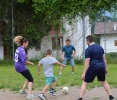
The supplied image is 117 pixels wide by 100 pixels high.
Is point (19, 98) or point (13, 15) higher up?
point (13, 15)

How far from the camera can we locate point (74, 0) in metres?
25.0

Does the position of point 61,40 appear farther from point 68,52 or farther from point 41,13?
point 68,52

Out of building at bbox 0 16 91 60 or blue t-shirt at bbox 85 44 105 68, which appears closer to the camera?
blue t-shirt at bbox 85 44 105 68

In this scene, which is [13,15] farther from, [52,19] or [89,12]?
[89,12]

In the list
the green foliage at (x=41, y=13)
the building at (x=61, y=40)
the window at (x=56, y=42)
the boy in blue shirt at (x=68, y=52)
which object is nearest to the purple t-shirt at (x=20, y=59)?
the boy in blue shirt at (x=68, y=52)

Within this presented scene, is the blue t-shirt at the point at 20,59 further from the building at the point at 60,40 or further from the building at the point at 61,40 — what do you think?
the building at the point at 61,40

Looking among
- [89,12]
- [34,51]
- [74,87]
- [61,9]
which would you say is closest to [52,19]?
[61,9]

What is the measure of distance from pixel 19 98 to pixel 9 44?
19708 millimetres

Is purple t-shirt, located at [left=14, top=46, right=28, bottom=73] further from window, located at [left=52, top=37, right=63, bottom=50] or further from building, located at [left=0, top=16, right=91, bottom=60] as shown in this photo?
window, located at [left=52, top=37, right=63, bottom=50]

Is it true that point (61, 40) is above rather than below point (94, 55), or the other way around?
below

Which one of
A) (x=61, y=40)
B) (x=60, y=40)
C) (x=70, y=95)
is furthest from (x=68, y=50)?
(x=61, y=40)

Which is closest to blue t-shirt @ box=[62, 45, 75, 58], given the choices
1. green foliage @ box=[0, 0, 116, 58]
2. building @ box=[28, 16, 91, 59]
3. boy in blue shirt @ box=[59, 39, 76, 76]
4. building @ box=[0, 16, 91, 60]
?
boy in blue shirt @ box=[59, 39, 76, 76]

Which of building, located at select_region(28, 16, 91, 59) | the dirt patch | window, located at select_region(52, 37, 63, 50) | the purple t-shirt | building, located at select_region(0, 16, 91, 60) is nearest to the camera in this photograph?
the purple t-shirt

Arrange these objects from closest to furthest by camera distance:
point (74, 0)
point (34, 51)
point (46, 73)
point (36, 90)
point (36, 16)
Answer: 1. point (46, 73)
2. point (36, 90)
3. point (74, 0)
4. point (36, 16)
5. point (34, 51)
